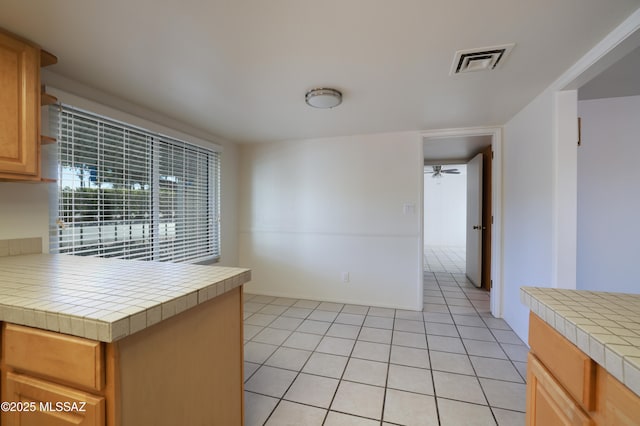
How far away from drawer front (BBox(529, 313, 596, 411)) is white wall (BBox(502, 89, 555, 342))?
54.3 inches

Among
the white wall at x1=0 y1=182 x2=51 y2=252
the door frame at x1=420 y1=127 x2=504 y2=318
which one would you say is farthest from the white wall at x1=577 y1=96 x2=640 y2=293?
the white wall at x1=0 y1=182 x2=51 y2=252

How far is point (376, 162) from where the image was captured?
3.38 metres

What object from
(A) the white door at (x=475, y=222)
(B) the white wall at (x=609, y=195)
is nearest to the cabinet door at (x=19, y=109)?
(B) the white wall at (x=609, y=195)

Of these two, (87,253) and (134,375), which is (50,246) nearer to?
(87,253)

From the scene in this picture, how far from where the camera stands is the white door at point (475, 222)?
4180 mm

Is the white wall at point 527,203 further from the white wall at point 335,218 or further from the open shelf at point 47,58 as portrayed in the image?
the open shelf at point 47,58

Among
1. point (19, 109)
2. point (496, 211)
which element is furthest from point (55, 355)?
point (496, 211)

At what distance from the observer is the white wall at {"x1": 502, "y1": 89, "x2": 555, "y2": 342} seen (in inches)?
81.1

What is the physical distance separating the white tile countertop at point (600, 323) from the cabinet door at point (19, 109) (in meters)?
2.45

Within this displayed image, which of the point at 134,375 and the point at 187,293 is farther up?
the point at 187,293

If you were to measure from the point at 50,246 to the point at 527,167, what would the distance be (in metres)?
3.77

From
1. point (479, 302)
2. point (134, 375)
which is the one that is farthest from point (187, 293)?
point (479, 302)

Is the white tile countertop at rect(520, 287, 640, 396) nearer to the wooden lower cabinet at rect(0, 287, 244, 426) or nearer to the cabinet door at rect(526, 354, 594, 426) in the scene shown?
the cabinet door at rect(526, 354, 594, 426)

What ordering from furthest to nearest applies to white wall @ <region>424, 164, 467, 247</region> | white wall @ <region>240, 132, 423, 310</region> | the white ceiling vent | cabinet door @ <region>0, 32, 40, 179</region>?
1. white wall @ <region>424, 164, 467, 247</region>
2. white wall @ <region>240, 132, 423, 310</region>
3. the white ceiling vent
4. cabinet door @ <region>0, 32, 40, 179</region>
